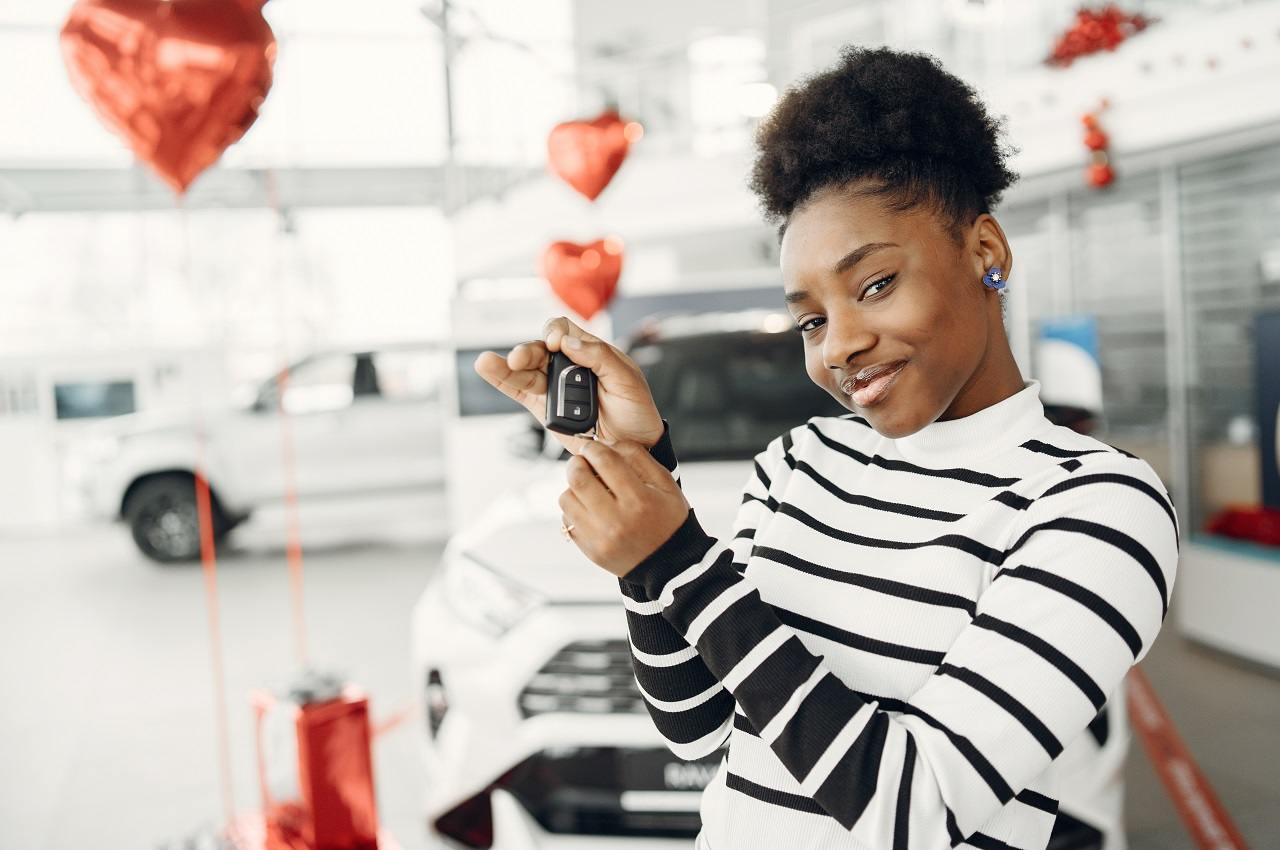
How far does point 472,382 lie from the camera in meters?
6.61

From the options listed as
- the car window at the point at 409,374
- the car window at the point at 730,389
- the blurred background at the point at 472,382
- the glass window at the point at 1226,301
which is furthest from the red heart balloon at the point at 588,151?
the glass window at the point at 1226,301

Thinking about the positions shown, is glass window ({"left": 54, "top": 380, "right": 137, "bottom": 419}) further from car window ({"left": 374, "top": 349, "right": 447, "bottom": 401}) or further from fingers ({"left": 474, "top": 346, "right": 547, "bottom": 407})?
fingers ({"left": 474, "top": 346, "right": 547, "bottom": 407})

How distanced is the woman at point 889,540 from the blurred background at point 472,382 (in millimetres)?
213

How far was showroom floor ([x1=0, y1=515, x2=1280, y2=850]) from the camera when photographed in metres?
3.00

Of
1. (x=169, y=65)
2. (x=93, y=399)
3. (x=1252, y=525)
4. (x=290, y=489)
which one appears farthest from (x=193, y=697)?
(x=93, y=399)

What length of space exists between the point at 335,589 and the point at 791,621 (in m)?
5.93

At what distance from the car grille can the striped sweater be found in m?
1.07

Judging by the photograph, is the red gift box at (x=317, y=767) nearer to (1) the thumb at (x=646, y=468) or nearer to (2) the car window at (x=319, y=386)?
(1) the thumb at (x=646, y=468)

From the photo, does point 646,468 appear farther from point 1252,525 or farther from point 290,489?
point 1252,525

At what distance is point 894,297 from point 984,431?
16 cm

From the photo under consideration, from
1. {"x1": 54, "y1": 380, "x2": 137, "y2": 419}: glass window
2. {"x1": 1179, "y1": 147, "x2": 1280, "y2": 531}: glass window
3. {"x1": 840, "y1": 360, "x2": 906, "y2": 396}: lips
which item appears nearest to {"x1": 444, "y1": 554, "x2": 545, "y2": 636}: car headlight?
{"x1": 840, "y1": 360, "x2": 906, "y2": 396}: lips

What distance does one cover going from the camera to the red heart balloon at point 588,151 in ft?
17.3

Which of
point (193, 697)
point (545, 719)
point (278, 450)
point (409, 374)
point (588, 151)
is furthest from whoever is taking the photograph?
point (409, 374)

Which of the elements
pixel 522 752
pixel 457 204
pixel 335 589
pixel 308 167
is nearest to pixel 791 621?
pixel 522 752
